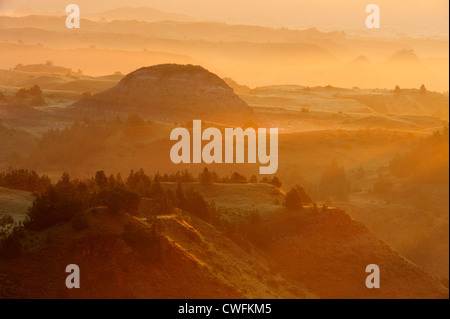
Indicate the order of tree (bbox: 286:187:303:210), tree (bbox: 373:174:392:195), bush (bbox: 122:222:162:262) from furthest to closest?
tree (bbox: 373:174:392:195), tree (bbox: 286:187:303:210), bush (bbox: 122:222:162:262)

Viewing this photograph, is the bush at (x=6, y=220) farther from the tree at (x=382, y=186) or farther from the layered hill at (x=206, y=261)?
the tree at (x=382, y=186)

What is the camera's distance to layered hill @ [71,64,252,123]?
321ft

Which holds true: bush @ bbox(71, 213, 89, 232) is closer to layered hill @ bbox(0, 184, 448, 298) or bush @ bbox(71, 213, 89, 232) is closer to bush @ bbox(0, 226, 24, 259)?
layered hill @ bbox(0, 184, 448, 298)

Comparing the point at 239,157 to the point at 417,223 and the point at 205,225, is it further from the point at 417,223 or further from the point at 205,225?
the point at 205,225

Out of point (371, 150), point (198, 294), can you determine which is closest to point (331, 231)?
point (198, 294)

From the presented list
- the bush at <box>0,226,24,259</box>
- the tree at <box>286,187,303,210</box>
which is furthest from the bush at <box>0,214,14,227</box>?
the tree at <box>286,187,303,210</box>

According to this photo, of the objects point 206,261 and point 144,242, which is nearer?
point 144,242

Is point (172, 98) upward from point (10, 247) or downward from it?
upward

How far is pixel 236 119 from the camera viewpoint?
98250 millimetres

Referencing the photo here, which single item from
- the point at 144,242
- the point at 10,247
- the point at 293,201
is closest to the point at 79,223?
the point at 144,242

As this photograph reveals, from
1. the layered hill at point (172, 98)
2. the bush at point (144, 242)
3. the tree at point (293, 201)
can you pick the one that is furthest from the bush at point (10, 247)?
the layered hill at point (172, 98)

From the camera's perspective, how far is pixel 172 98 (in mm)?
100375

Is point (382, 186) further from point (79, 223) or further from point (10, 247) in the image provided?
point (10, 247)

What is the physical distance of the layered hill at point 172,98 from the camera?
9794 centimetres
